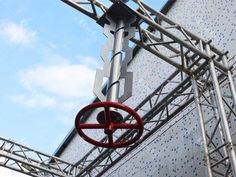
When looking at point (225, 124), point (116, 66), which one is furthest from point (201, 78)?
point (116, 66)

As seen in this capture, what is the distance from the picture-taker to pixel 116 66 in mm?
4938

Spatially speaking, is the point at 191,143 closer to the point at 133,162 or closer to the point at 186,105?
the point at 186,105

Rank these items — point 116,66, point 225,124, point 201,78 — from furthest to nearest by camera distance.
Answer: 1. point 201,78
2. point 225,124
3. point 116,66

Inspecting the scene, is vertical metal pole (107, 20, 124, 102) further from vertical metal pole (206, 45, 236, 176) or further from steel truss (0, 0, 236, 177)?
vertical metal pole (206, 45, 236, 176)

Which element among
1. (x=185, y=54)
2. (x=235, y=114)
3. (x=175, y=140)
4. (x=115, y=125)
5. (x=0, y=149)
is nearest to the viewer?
Result: (x=115, y=125)

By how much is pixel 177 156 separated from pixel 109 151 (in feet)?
6.36

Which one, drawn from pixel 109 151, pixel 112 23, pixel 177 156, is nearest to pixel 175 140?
pixel 177 156

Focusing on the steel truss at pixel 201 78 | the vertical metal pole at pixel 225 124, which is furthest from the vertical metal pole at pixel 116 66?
the vertical metal pole at pixel 225 124

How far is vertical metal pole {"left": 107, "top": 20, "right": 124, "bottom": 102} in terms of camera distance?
461 cm

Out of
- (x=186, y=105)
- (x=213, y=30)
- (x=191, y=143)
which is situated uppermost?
(x=213, y=30)

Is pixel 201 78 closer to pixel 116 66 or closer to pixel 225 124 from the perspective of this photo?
pixel 225 124

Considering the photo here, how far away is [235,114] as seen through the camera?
20.5 ft

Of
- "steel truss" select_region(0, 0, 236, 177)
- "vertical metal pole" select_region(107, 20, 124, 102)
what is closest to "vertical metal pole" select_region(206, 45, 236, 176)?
"steel truss" select_region(0, 0, 236, 177)

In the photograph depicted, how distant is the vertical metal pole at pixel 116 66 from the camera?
4.61 metres
